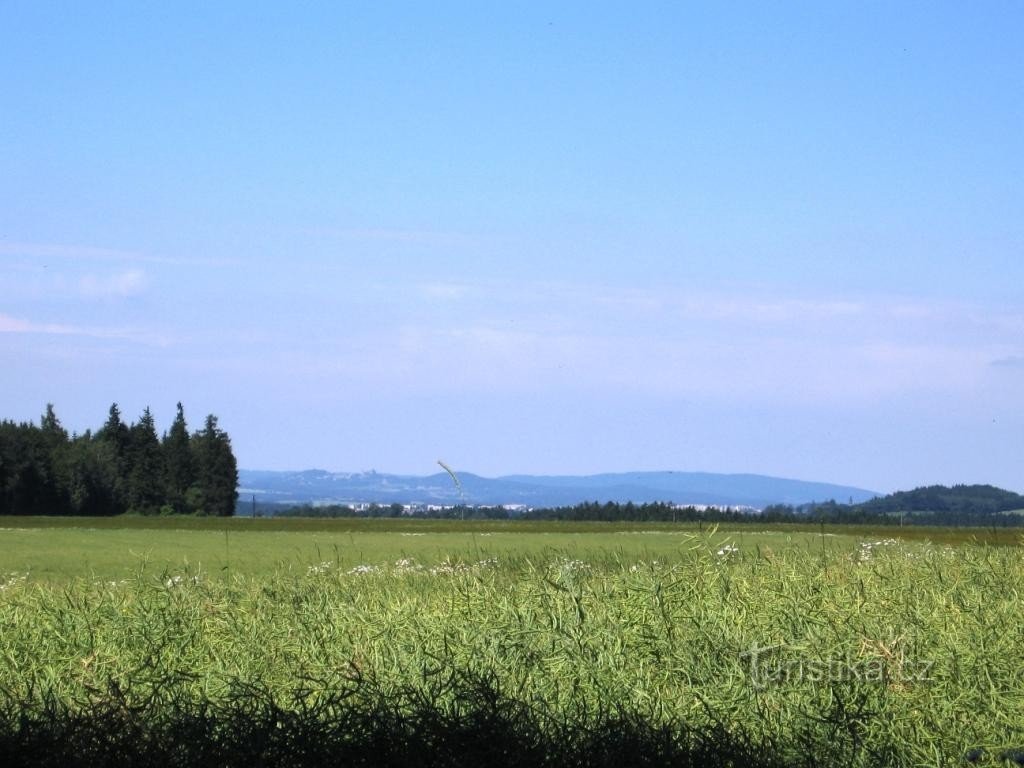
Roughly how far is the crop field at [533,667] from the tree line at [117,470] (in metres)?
76.7

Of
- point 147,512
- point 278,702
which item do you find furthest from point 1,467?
point 278,702

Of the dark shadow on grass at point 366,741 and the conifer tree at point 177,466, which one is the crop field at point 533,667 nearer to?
the dark shadow on grass at point 366,741

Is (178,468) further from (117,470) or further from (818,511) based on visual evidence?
(818,511)

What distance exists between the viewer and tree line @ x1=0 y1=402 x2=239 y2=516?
83062mm

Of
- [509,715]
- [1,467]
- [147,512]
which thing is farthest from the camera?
[147,512]

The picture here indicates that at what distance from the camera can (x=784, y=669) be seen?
7.21 metres

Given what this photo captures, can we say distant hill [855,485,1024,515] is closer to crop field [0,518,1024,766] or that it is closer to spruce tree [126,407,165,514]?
spruce tree [126,407,165,514]

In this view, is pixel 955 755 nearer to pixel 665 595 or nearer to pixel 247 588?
pixel 665 595

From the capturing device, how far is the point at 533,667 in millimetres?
7340

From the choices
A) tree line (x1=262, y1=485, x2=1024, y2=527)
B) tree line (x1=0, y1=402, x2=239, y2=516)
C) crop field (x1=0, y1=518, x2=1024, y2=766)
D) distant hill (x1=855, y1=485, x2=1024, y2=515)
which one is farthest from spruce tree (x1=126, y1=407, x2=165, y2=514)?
crop field (x1=0, y1=518, x2=1024, y2=766)

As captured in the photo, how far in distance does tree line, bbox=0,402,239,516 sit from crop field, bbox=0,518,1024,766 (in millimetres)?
76674

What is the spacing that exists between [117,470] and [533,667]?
91.2 m

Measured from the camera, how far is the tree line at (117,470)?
273ft

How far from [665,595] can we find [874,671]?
201 cm
